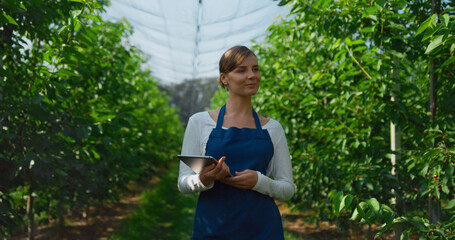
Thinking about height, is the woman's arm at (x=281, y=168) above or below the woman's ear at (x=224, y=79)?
below

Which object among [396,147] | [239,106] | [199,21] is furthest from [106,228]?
[239,106]

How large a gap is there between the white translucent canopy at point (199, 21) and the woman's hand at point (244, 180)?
413cm

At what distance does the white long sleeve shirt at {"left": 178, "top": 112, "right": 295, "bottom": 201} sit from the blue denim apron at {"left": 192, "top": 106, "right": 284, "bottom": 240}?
0.05m

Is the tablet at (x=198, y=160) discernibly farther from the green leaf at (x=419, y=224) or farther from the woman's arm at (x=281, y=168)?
the green leaf at (x=419, y=224)

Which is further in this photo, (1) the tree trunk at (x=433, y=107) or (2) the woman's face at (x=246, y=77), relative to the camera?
(1) the tree trunk at (x=433, y=107)

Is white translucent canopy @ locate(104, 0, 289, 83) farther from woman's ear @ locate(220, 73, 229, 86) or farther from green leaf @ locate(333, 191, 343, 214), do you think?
green leaf @ locate(333, 191, 343, 214)

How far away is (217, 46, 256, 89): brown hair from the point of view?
160cm

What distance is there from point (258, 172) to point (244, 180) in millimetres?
75

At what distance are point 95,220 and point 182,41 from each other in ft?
15.6

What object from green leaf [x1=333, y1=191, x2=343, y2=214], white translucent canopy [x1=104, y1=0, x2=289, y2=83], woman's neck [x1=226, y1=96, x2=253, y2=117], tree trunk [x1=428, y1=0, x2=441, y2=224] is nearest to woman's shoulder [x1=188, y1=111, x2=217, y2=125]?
woman's neck [x1=226, y1=96, x2=253, y2=117]

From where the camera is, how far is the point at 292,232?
6.55 m

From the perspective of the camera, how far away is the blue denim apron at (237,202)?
152 cm

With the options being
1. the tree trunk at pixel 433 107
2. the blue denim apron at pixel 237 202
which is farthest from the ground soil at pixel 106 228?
the blue denim apron at pixel 237 202

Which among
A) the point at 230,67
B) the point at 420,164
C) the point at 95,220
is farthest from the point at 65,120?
the point at 95,220
